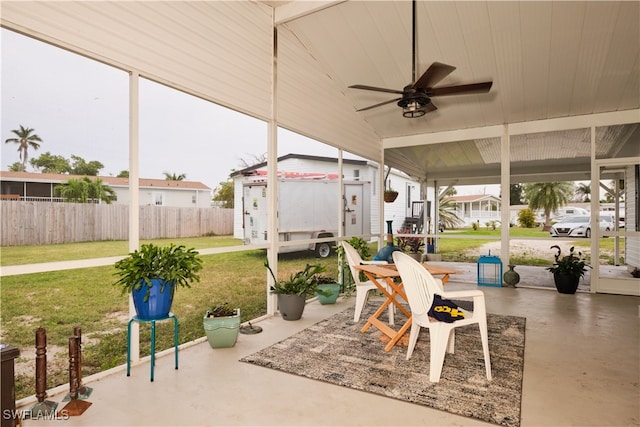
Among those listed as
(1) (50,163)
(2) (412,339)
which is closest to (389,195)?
(2) (412,339)

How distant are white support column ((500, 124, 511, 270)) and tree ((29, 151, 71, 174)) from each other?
6.52 m

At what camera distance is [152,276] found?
2605mm

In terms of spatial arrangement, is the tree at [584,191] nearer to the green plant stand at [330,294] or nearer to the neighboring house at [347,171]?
the neighboring house at [347,171]

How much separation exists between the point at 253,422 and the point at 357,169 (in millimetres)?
5968

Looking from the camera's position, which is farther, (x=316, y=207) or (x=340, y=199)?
(x=316, y=207)

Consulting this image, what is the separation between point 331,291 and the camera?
507cm

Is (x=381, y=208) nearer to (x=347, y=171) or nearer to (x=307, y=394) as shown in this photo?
(x=347, y=171)

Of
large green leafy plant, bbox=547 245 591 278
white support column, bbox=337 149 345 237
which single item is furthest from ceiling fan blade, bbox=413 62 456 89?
large green leafy plant, bbox=547 245 591 278

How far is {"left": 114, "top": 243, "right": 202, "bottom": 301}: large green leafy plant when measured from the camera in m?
2.55

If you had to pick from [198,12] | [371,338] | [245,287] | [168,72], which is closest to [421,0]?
[198,12]

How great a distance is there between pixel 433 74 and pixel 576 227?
463 cm

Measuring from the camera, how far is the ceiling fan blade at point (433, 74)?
3149 millimetres

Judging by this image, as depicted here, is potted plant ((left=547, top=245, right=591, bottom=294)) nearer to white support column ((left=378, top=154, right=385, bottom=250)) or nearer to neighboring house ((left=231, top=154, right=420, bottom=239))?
white support column ((left=378, top=154, right=385, bottom=250))

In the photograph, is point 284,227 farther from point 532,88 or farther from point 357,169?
point 532,88
